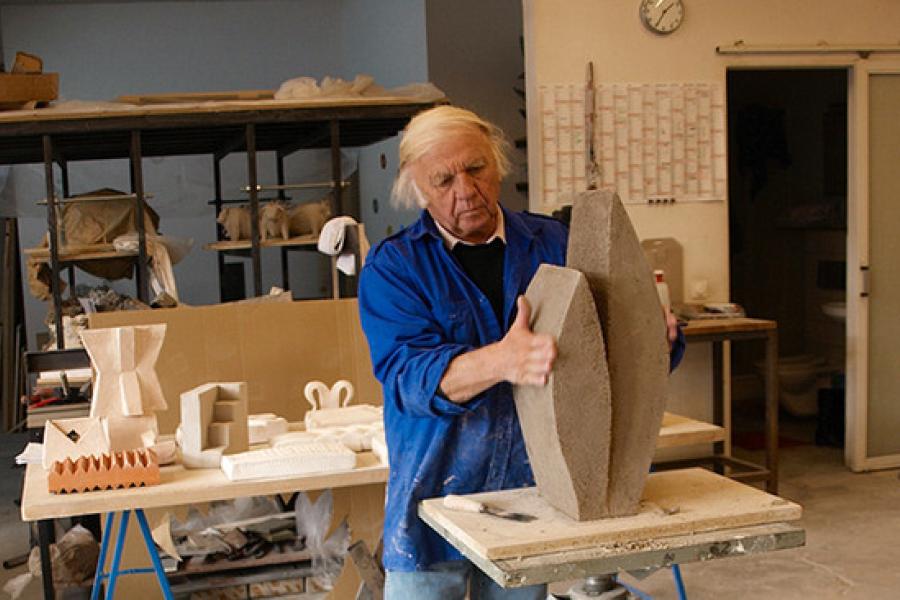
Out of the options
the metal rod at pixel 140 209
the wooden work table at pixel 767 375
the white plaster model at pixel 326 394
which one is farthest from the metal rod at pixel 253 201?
the wooden work table at pixel 767 375

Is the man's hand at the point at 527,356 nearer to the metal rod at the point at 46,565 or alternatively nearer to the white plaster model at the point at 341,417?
the white plaster model at the point at 341,417

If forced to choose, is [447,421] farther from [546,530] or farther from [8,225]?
[8,225]

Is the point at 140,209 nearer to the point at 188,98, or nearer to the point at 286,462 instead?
the point at 188,98

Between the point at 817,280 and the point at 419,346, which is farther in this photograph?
the point at 817,280

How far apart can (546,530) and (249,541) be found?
8.05ft

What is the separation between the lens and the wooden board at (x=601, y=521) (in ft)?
5.46

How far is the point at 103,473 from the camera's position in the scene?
8.98ft

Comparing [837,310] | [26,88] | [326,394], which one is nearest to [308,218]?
[26,88]

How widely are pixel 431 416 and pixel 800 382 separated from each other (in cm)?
530

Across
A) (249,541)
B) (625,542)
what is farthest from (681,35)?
(625,542)

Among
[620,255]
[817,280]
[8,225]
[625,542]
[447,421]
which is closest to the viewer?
[625,542]

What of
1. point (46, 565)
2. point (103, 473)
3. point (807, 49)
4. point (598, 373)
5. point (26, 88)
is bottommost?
point (46, 565)

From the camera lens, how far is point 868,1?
531cm

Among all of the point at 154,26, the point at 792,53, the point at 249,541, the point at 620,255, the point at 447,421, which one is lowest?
the point at 249,541
